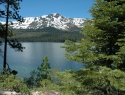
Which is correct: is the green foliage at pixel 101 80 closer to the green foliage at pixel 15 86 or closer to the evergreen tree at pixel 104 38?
the evergreen tree at pixel 104 38

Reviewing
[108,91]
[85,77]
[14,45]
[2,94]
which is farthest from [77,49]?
[14,45]

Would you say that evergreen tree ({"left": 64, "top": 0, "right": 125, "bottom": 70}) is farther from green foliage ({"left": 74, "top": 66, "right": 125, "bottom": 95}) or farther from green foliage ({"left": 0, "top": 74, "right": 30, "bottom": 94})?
green foliage ({"left": 0, "top": 74, "right": 30, "bottom": 94})

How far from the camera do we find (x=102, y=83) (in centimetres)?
1025

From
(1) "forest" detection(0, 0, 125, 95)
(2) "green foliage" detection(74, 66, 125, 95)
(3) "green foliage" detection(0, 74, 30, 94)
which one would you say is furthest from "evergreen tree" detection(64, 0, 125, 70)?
(3) "green foliage" detection(0, 74, 30, 94)

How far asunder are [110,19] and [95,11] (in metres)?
1.10

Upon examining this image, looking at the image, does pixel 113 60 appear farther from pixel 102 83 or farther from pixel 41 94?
pixel 41 94

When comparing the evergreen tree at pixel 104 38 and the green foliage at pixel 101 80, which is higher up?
the evergreen tree at pixel 104 38

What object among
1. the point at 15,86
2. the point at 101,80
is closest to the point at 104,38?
the point at 101,80

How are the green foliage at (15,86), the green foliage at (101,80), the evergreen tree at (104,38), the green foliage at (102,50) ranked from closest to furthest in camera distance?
the green foliage at (101,80)
the green foliage at (102,50)
the evergreen tree at (104,38)
the green foliage at (15,86)

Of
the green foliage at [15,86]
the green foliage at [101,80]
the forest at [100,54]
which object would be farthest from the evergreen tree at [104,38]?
the green foliage at [15,86]

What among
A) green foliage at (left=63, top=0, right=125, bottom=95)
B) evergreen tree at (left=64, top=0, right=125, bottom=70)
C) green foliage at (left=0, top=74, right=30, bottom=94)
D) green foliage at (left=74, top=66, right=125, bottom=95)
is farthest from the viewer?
→ green foliage at (left=0, top=74, right=30, bottom=94)

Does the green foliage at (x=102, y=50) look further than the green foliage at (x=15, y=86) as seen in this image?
No

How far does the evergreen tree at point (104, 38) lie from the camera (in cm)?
998

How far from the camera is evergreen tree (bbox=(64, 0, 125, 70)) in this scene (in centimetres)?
998
